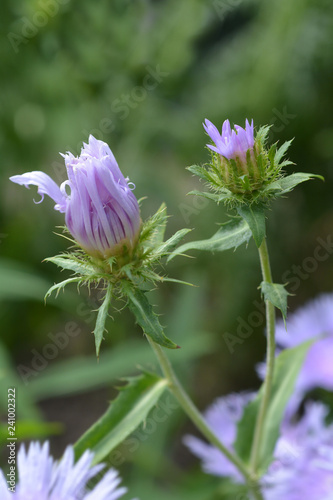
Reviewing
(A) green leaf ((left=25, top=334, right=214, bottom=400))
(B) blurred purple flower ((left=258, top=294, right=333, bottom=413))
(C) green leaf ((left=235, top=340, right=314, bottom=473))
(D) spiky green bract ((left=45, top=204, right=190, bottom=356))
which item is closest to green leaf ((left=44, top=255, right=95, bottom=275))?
(D) spiky green bract ((left=45, top=204, right=190, bottom=356))

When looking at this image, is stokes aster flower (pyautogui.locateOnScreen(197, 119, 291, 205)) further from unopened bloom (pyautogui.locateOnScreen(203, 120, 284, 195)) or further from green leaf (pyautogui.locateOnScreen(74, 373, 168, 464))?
green leaf (pyautogui.locateOnScreen(74, 373, 168, 464))

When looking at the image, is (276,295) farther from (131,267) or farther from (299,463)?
(299,463)

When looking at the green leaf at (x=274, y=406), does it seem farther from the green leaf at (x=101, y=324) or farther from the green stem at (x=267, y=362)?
the green leaf at (x=101, y=324)

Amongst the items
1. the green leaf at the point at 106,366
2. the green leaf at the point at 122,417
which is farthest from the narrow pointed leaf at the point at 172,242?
the green leaf at the point at 106,366

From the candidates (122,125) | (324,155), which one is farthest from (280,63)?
(122,125)

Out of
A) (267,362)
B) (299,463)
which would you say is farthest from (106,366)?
(267,362)

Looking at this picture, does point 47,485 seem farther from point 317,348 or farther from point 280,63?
point 280,63
